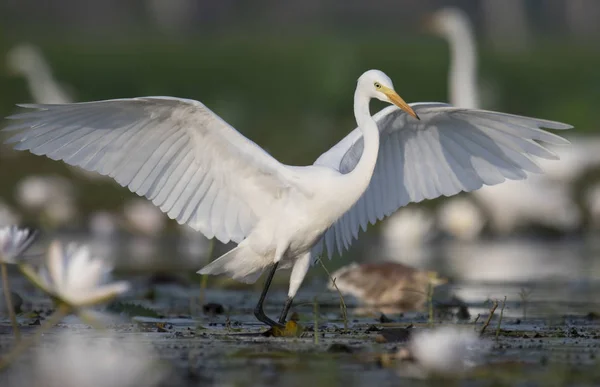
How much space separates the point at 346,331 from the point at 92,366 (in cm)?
188

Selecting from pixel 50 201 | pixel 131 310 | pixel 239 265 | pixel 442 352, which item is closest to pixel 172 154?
pixel 239 265

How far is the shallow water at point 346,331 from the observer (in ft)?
15.2

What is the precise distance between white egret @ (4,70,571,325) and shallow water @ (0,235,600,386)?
491mm

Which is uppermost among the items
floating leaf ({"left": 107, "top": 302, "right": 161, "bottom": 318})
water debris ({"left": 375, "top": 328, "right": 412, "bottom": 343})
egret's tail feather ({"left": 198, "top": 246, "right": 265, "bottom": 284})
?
egret's tail feather ({"left": 198, "top": 246, "right": 265, "bottom": 284})

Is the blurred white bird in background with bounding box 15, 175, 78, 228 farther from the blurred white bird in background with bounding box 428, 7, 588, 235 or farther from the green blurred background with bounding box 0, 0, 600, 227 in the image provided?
the blurred white bird in background with bounding box 428, 7, 588, 235

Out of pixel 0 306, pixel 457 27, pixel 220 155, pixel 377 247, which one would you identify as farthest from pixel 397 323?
pixel 457 27

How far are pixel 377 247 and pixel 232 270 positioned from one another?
6931mm

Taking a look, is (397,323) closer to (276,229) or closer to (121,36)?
(276,229)

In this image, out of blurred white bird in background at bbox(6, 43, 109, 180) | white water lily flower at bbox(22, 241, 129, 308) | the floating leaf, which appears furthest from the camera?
blurred white bird in background at bbox(6, 43, 109, 180)

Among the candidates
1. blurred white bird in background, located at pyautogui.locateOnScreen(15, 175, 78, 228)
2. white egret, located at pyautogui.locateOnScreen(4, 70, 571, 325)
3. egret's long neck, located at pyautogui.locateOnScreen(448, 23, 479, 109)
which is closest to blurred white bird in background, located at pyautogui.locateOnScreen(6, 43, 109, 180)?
blurred white bird in background, located at pyautogui.locateOnScreen(15, 175, 78, 228)

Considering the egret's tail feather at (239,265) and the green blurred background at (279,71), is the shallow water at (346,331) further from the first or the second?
the green blurred background at (279,71)

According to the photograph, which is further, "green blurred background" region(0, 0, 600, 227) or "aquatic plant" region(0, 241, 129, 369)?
"green blurred background" region(0, 0, 600, 227)

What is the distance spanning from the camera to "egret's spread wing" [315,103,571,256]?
7242 millimetres

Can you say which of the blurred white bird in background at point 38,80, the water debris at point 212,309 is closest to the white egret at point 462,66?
the water debris at point 212,309
